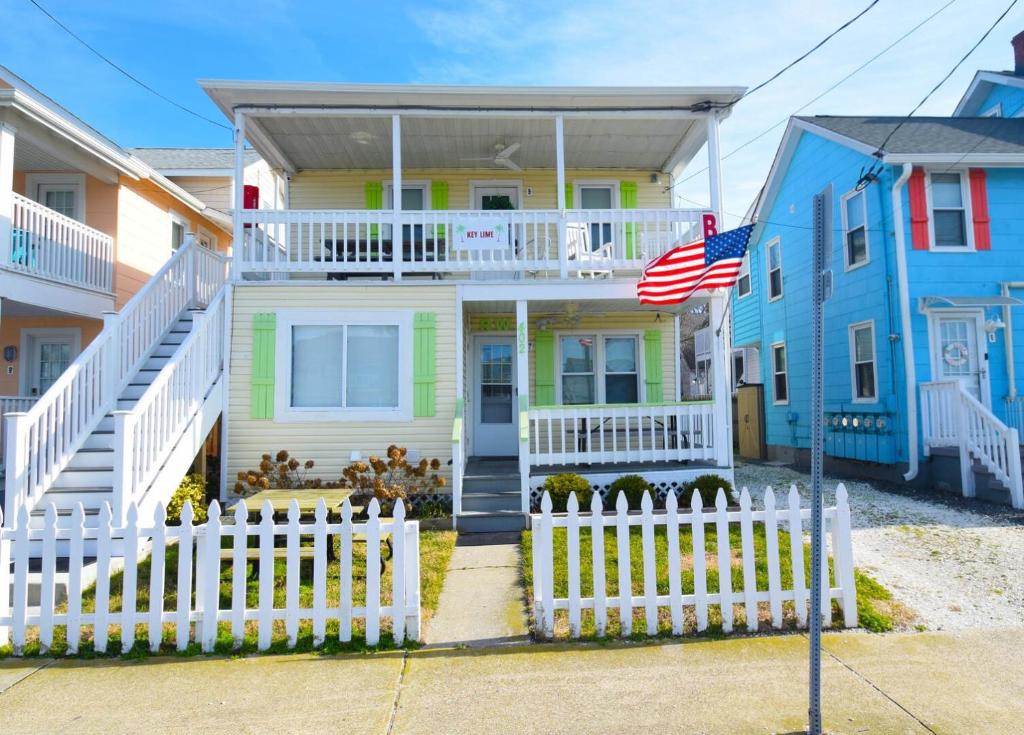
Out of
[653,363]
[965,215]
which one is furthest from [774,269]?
[653,363]

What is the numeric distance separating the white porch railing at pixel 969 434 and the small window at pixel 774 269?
6.00m

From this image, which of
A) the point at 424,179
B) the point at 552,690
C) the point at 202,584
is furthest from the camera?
the point at 424,179

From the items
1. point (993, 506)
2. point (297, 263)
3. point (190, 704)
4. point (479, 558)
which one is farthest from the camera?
point (297, 263)

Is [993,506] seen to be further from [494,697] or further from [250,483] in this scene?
[250,483]

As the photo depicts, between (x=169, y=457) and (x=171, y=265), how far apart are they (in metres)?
3.58

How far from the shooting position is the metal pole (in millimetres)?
3164

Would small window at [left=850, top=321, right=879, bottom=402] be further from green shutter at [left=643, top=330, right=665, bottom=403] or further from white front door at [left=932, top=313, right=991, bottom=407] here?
green shutter at [left=643, top=330, right=665, bottom=403]

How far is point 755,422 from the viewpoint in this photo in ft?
55.8

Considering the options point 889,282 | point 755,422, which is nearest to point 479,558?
point 889,282

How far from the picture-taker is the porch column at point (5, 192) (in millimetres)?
9203

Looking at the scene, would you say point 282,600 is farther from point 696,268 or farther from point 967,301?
point 967,301

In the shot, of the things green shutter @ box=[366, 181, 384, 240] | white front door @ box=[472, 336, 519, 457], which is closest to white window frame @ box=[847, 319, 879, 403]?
white front door @ box=[472, 336, 519, 457]

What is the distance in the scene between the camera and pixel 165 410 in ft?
23.9

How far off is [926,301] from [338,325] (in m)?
10.1
